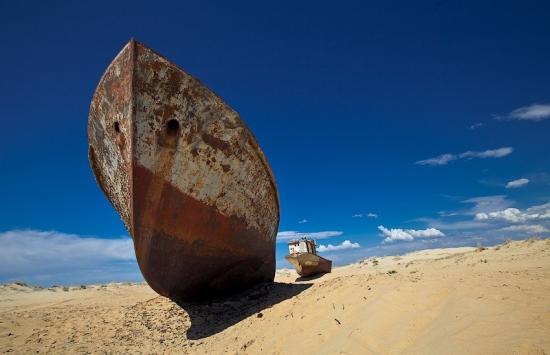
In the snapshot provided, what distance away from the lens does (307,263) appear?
12.4 meters

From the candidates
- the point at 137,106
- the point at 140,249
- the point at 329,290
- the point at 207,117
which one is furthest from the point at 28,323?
the point at 329,290

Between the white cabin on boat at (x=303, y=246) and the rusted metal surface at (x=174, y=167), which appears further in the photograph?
the white cabin on boat at (x=303, y=246)

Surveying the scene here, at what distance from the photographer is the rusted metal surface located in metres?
5.12

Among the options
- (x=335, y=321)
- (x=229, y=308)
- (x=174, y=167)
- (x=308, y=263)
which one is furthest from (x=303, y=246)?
(x=335, y=321)

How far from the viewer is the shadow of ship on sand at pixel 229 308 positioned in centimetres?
557

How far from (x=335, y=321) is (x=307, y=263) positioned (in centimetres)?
864

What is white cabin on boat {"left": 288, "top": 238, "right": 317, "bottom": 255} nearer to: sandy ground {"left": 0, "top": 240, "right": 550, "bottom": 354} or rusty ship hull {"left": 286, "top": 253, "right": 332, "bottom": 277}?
rusty ship hull {"left": 286, "top": 253, "right": 332, "bottom": 277}

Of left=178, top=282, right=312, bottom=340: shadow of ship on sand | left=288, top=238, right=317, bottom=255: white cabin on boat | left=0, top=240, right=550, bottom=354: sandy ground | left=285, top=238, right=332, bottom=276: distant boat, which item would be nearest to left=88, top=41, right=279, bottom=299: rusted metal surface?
left=178, top=282, right=312, bottom=340: shadow of ship on sand

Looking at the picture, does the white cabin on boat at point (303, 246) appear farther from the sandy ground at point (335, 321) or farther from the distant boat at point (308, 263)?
the sandy ground at point (335, 321)

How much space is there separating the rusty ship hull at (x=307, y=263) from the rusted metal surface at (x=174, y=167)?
586 centimetres

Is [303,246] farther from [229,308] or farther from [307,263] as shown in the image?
[229,308]

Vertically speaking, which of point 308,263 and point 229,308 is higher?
point 308,263

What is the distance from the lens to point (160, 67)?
5.20m

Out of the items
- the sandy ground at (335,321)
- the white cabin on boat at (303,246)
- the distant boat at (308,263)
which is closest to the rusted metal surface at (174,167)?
the sandy ground at (335,321)
